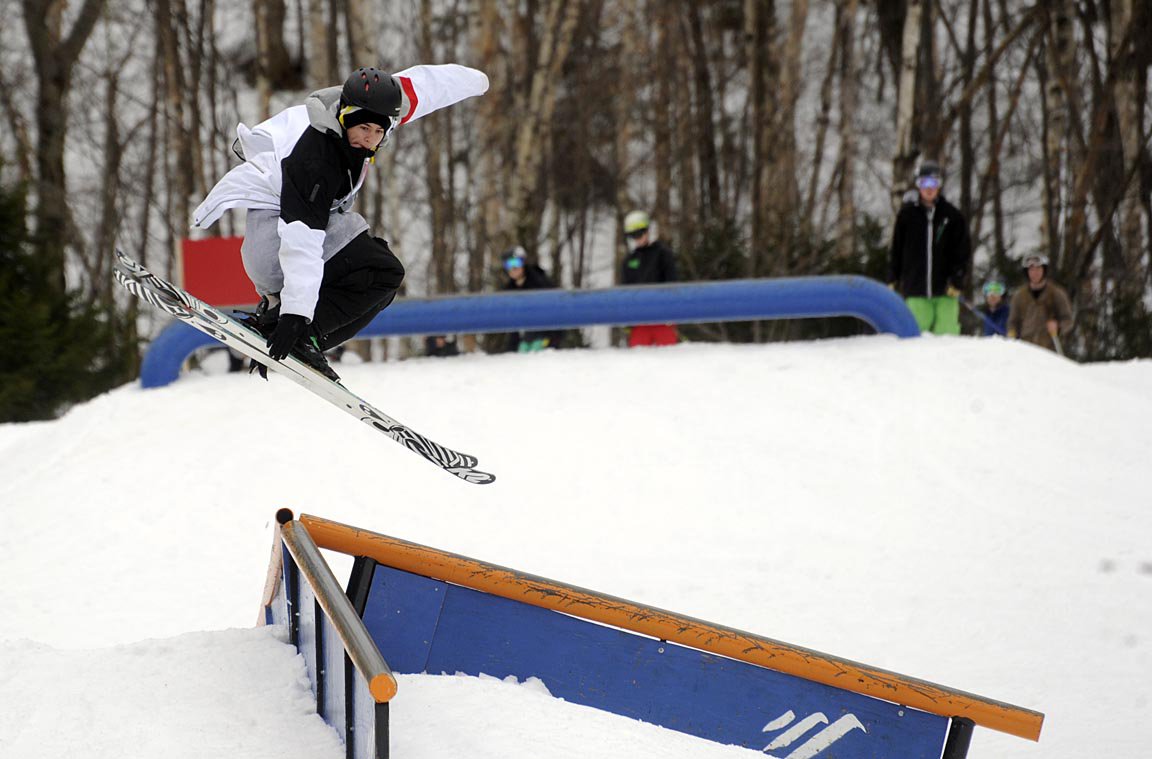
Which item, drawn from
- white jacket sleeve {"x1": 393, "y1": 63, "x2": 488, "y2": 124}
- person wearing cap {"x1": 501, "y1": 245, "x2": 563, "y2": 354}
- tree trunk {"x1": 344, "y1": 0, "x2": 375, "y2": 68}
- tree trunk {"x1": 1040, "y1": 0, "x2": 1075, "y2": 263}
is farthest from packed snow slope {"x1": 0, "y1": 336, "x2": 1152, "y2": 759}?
tree trunk {"x1": 1040, "y1": 0, "x2": 1075, "y2": 263}

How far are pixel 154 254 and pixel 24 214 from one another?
16889mm

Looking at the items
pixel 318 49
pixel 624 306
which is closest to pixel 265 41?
pixel 318 49

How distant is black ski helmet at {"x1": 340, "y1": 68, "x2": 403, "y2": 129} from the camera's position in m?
4.23

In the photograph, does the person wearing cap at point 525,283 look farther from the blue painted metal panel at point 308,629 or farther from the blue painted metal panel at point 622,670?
Result: the blue painted metal panel at point 308,629

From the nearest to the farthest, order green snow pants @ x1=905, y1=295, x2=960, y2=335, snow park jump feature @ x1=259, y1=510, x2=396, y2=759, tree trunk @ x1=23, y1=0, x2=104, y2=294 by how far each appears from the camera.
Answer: snow park jump feature @ x1=259, y1=510, x2=396, y2=759
green snow pants @ x1=905, y1=295, x2=960, y2=335
tree trunk @ x1=23, y1=0, x2=104, y2=294

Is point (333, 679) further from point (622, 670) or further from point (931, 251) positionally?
point (931, 251)

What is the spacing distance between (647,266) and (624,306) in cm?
103

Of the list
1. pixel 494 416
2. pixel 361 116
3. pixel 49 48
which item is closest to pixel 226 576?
pixel 494 416

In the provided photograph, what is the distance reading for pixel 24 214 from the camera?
1367 cm

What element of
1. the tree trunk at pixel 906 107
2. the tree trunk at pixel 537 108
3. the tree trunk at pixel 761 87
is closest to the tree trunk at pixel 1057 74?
the tree trunk at pixel 906 107

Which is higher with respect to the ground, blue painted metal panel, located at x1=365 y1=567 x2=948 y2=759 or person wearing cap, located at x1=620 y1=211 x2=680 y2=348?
person wearing cap, located at x1=620 y1=211 x2=680 y2=348

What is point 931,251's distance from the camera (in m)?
9.64

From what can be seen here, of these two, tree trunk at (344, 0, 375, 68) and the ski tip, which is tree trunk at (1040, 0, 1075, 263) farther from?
the ski tip

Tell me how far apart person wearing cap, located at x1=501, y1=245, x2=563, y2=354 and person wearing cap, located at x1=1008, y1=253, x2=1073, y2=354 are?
4729mm
